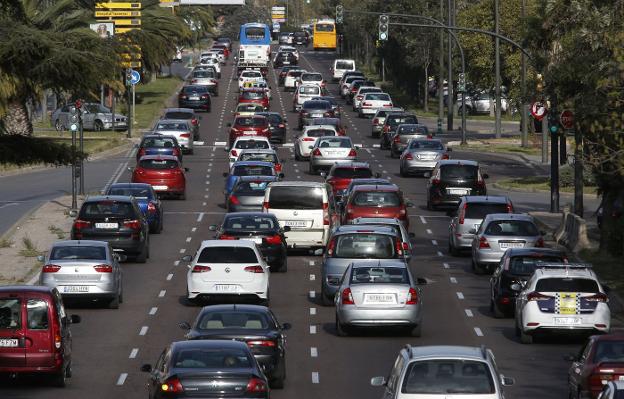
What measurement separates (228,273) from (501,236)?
7.92m

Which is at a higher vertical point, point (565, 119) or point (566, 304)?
point (565, 119)

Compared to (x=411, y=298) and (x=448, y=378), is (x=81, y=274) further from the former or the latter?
(x=448, y=378)

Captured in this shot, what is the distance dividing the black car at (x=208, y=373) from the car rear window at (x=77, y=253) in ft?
41.1

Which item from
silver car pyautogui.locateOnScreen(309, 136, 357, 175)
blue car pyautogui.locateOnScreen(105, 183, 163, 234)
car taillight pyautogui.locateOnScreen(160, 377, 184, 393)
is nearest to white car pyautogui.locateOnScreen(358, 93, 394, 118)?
silver car pyautogui.locateOnScreen(309, 136, 357, 175)

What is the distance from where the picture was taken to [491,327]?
30906mm

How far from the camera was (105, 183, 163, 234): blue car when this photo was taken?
43844 mm

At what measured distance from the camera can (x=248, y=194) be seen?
147ft

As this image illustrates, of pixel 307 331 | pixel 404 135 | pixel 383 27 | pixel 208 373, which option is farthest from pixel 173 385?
pixel 383 27

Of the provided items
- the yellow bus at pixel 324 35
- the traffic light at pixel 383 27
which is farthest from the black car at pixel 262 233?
the yellow bus at pixel 324 35

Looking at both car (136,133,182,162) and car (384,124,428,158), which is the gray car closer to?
car (384,124,428,158)

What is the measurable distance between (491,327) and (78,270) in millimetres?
8371

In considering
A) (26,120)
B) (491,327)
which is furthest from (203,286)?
(26,120)

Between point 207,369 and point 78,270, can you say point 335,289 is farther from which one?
point 207,369

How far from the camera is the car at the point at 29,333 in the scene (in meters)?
23.8
